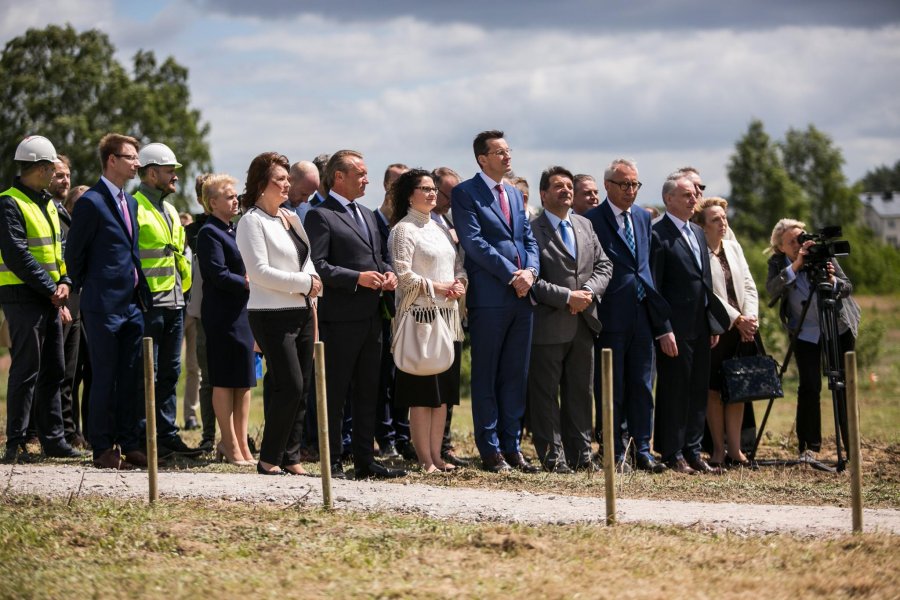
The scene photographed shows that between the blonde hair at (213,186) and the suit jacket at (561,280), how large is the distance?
244 centimetres

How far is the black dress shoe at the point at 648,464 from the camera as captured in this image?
1080 cm

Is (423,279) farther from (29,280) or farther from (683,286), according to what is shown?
(29,280)

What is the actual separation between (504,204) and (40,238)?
3.56m

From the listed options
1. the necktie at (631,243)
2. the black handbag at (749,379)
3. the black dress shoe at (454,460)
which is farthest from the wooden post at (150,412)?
the black handbag at (749,379)

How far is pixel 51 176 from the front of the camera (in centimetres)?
1043

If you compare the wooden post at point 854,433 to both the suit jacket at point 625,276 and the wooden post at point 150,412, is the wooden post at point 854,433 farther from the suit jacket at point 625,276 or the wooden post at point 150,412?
the wooden post at point 150,412

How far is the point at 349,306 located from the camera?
9.66 metres

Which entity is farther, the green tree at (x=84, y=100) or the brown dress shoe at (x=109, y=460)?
the green tree at (x=84, y=100)

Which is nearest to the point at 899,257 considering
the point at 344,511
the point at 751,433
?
the point at 751,433

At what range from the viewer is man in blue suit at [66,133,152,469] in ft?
31.9

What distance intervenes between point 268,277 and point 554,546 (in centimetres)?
311

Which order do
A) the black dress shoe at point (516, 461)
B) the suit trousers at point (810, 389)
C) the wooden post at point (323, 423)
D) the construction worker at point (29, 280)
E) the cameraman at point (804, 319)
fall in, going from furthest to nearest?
the suit trousers at point (810, 389) < the cameraman at point (804, 319) < the black dress shoe at point (516, 461) < the construction worker at point (29, 280) < the wooden post at point (323, 423)

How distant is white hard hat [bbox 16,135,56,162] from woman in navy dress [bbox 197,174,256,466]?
124cm

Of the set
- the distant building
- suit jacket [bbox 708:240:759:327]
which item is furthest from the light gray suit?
the distant building
